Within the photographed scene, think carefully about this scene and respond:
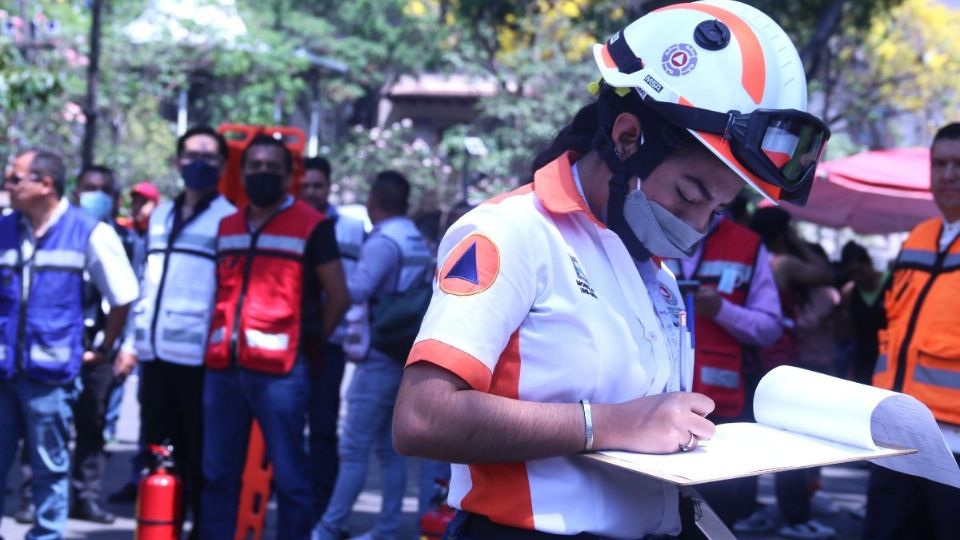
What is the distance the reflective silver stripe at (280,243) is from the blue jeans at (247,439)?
529mm

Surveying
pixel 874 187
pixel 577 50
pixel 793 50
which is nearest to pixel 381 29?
pixel 577 50

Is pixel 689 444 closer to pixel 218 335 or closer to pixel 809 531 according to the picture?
pixel 218 335

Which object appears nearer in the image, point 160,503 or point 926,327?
point 926,327

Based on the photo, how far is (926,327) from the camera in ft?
15.6

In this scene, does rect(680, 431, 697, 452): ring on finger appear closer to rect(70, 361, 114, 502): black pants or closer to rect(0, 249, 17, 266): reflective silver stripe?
rect(0, 249, 17, 266): reflective silver stripe

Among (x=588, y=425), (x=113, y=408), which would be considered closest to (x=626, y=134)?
(x=588, y=425)

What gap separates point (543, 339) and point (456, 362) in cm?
17

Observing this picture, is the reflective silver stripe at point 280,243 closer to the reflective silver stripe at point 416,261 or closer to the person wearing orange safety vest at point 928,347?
the reflective silver stripe at point 416,261

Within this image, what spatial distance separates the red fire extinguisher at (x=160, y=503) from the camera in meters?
6.14

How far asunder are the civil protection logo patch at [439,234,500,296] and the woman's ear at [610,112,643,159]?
0.32 metres

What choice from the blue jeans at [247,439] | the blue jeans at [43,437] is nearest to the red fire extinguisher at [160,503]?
the blue jeans at [247,439]

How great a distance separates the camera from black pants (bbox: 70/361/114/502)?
8188mm

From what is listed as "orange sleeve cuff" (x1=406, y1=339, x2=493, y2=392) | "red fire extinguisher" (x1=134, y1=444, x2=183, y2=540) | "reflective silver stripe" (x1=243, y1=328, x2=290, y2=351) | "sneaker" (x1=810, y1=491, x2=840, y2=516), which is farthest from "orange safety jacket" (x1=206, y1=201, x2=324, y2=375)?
"sneaker" (x1=810, y1=491, x2=840, y2=516)

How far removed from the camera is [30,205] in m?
6.44
